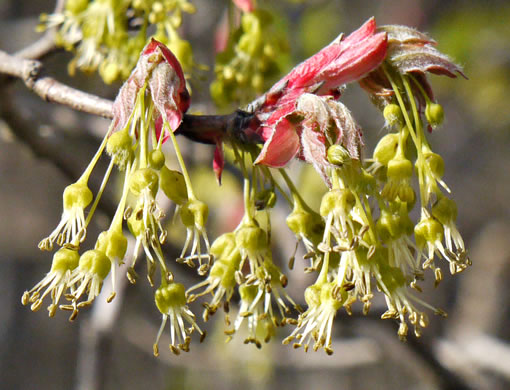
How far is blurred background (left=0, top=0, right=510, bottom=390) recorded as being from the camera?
1.79m

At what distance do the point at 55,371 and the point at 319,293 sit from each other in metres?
4.53

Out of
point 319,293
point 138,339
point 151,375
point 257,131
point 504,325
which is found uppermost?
point 257,131

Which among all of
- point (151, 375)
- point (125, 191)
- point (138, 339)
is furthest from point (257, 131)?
point (151, 375)

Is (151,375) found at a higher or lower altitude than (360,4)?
lower

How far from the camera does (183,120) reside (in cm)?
91

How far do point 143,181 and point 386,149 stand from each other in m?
0.31

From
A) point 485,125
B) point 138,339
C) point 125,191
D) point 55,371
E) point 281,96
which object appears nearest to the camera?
point 125,191

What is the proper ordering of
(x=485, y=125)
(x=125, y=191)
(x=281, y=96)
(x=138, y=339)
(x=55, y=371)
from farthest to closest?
(x=55, y=371)
(x=485, y=125)
(x=138, y=339)
(x=281, y=96)
(x=125, y=191)

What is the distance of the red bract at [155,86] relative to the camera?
0.82 metres

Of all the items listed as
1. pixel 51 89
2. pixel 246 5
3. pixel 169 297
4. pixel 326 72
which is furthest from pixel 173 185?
pixel 246 5

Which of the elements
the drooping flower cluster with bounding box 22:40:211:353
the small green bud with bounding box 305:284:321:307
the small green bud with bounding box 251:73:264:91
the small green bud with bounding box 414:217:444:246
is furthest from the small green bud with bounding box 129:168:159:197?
the small green bud with bounding box 251:73:264:91

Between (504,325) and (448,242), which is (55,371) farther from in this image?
(448,242)

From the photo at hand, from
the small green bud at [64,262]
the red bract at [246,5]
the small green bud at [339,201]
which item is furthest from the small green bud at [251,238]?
the red bract at [246,5]

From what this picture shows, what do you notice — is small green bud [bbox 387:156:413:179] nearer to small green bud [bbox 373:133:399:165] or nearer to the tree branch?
small green bud [bbox 373:133:399:165]
